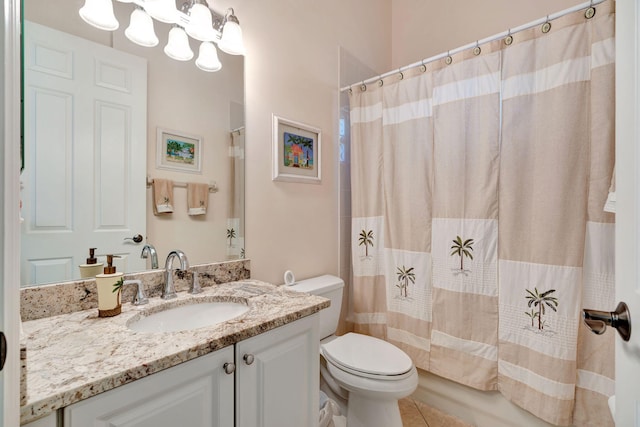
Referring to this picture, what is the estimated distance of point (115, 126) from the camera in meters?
1.04

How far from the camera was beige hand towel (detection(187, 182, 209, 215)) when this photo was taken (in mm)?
1256

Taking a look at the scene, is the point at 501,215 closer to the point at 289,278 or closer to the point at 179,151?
the point at 289,278

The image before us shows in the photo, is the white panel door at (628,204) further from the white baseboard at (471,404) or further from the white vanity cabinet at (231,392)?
the white baseboard at (471,404)

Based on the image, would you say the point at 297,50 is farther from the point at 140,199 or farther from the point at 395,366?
the point at 395,366

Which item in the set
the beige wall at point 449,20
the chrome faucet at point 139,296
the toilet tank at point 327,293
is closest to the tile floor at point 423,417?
the toilet tank at point 327,293

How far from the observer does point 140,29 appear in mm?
1095

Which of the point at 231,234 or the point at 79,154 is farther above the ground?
the point at 79,154

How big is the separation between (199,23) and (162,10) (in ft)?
0.45

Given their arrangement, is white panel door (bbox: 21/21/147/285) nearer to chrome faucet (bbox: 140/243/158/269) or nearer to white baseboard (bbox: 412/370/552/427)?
chrome faucet (bbox: 140/243/158/269)

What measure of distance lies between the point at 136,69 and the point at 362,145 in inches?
50.5

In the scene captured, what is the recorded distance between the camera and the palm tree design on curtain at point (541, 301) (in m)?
1.28

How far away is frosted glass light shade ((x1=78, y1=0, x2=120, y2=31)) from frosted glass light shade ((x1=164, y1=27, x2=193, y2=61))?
0.19 m

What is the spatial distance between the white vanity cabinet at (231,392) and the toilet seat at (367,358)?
0.31m

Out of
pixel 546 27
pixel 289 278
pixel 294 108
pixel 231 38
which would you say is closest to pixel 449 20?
pixel 546 27
